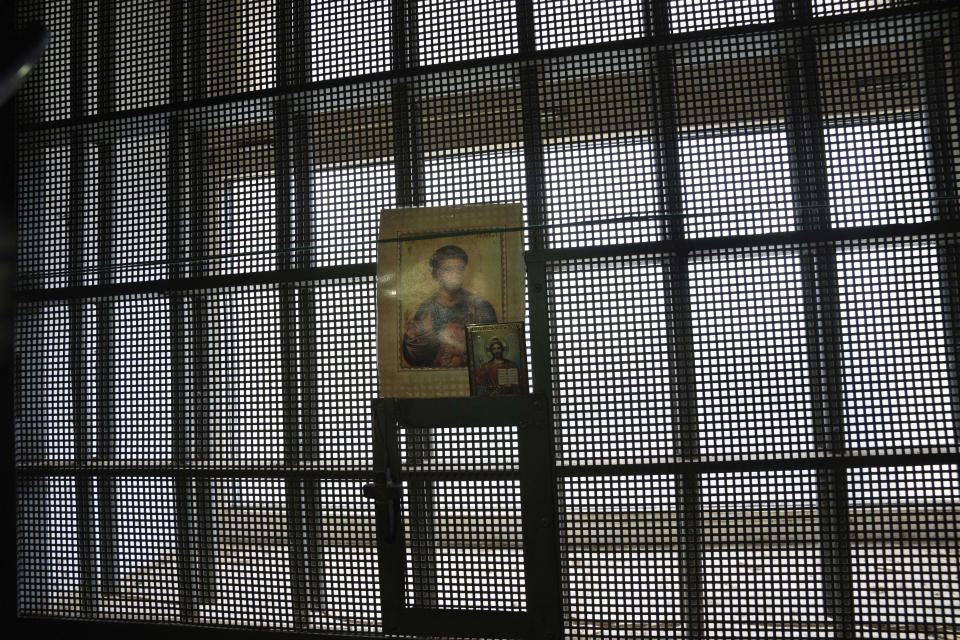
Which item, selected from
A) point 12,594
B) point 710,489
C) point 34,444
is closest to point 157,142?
point 34,444

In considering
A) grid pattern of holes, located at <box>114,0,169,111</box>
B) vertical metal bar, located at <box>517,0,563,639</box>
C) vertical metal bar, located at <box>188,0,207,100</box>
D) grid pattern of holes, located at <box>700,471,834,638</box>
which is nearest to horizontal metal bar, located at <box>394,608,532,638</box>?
vertical metal bar, located at <box>517,0,563,639</box>

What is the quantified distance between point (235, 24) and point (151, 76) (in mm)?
465

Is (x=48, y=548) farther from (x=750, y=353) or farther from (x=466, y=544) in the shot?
(x=750, y=353)

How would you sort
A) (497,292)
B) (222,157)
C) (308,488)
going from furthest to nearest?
(222,157) → (308,488) → (497,292)

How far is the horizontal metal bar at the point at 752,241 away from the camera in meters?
1.94

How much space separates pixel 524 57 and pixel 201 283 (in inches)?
64.4

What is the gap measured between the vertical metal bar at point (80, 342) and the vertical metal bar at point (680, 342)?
2458 millimetres

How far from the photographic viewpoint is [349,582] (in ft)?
7.33

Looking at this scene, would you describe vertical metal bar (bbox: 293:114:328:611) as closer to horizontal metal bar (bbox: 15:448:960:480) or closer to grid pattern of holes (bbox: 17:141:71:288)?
horizontal metal bar (bbox: 15:448:960:480)

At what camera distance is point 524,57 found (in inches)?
87.0

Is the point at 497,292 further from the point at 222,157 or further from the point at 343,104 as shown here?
the point at 222,157

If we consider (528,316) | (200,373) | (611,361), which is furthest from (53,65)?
(611,361)

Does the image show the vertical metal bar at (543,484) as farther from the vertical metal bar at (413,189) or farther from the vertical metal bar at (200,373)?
the vertical metal bar at (200,373)

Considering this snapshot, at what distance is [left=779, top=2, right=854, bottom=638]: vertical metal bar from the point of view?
1.98 m
